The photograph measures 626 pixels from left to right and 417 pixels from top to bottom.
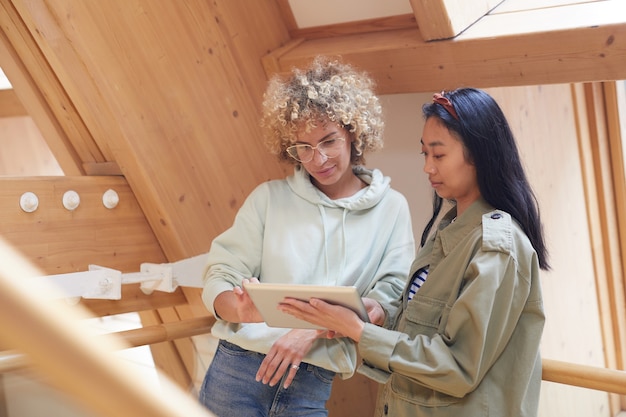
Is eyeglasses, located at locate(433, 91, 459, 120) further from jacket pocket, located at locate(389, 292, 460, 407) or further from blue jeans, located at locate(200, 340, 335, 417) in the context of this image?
blue jeans, located at locate(200, 340, 335, 417)

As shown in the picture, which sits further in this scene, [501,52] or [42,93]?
[42,93]

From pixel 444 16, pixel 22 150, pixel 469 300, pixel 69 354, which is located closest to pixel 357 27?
pixel 444 16

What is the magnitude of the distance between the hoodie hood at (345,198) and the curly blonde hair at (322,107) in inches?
2.3

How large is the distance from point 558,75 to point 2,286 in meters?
1.99

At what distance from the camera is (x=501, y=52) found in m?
2.43

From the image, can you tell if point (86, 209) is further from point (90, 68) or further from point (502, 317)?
point (502, 317)

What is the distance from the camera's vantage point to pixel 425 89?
2660mm

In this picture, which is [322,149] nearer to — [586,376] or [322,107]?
[322,107]

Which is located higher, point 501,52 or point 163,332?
point 501,52

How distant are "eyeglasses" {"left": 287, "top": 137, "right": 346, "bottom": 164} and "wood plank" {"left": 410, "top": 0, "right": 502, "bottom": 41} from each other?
0.55 metres

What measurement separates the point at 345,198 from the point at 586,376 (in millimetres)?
812

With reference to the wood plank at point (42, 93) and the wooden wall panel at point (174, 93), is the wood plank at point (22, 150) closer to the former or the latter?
the wood plank at point (42, 93)

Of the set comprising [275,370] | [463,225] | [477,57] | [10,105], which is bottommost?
[275,370]

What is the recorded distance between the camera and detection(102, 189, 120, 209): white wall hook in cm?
268
